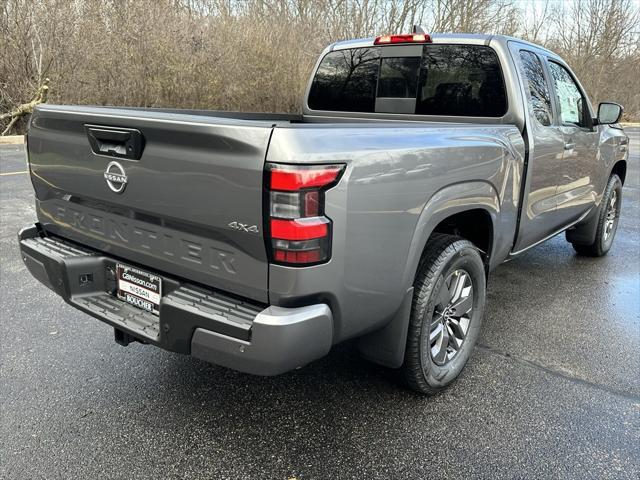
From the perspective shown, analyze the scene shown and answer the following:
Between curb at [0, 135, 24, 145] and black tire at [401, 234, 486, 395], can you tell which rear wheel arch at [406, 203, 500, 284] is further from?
curb at [0, 135, 24, 145]

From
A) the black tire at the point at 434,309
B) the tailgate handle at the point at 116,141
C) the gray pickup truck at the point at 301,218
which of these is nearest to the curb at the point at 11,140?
Result: the gray pickup truck at the point at 301,218

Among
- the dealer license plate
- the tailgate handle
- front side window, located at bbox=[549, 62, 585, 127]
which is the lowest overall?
the dealer license plate

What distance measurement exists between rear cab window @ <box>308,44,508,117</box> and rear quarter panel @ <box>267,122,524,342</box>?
880 millimetres

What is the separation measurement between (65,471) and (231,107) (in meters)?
15.3

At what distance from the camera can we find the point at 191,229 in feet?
7.10

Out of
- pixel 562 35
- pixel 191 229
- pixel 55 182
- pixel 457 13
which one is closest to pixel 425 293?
pixel 191 229

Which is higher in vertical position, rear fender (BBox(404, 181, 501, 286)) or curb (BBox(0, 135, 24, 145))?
rear fender (BBox(404, 181, 501, 286))

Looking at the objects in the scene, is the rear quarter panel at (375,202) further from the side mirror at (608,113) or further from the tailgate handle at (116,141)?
the side mirror at (608,113)

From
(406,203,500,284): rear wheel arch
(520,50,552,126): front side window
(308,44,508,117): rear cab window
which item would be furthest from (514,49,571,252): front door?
(406,203,500,284): rear wheel arch

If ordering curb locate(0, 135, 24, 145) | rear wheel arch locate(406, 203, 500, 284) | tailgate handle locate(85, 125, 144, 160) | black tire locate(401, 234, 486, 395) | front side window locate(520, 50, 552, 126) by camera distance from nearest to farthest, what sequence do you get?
tailgate handle locate(85, 125, 144, 160), black tire locate(401, 234, 486, 395), rear wheel arch locate(406, 203, 500, 284), front side window locate(520, 50, 552, 126), curb locate(0, 135, 24, 145)

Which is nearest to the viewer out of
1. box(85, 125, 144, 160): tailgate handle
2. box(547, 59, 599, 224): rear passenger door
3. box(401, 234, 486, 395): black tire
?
box(85, 125, 144, 160): tailgate handle

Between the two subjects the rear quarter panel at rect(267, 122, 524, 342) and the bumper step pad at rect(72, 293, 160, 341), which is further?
the bumper step pad at rect(72, 293, 160, 341)

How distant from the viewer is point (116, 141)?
232cm

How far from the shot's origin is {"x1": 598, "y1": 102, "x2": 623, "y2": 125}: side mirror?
4469 mm
